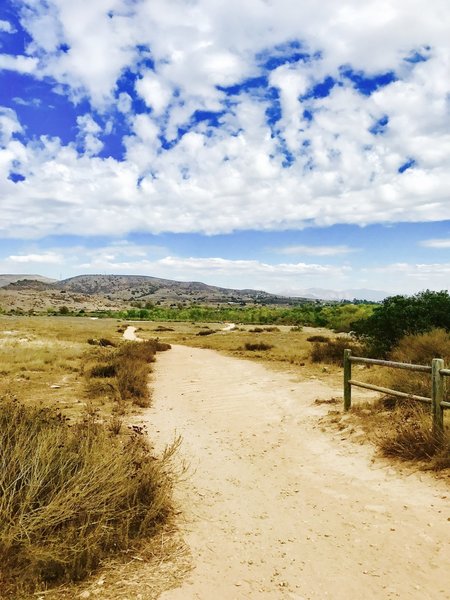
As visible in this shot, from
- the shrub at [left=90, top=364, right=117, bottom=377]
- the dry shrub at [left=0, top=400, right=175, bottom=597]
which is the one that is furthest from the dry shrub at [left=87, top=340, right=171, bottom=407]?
the dry shrub at [left=0, top=400, right=175, bottom=597]

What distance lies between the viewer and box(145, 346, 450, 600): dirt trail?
13.4 feet

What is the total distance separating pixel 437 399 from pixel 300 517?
10.3ft

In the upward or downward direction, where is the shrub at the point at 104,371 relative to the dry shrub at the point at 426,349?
downward

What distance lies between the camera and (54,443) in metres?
5.12

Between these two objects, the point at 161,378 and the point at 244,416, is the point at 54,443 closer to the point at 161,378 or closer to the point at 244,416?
the point at 244,416

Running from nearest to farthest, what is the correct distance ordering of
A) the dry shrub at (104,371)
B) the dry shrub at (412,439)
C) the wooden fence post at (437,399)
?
the dry shrub at (412,439), the wooden fence post at (437,399), the dry shrub at (104,371)

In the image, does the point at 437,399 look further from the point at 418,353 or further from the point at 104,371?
the point at 104,371

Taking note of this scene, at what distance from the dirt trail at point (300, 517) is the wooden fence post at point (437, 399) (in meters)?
1.01

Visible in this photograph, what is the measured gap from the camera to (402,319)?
59.3 feet

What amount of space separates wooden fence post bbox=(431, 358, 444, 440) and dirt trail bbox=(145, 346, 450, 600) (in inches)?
39.8

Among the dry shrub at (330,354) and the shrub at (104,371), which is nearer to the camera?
the shrub at (104,371)

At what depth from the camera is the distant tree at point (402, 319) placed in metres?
17.0

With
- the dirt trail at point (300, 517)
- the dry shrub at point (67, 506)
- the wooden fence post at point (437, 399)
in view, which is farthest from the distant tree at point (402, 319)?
the dry shrub at point (67, 506)

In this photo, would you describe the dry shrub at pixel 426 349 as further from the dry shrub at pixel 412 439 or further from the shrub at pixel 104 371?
the shrub at pixel 104 371
